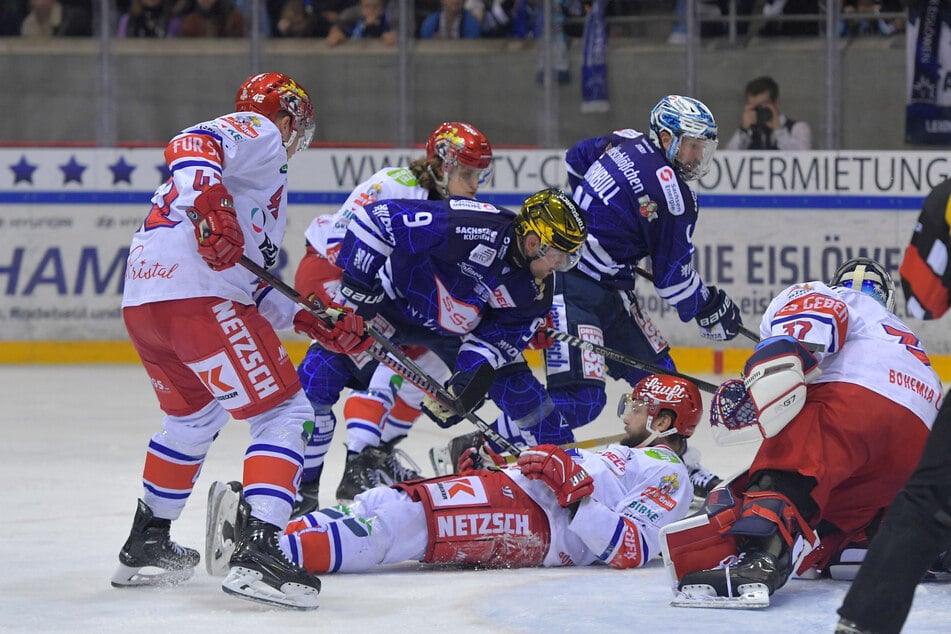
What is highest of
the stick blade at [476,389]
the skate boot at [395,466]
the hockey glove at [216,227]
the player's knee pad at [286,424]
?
the hockey glove at [216,227]

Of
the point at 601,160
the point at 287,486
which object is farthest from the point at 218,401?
the point at 601,160

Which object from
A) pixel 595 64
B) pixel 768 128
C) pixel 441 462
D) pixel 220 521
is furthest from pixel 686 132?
pixel 595 64

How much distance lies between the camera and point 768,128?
8320mm

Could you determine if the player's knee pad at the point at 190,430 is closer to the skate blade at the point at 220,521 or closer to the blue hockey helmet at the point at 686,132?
the skate blade at the point at 220,521

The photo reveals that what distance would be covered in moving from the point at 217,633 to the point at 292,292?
2.82 ft

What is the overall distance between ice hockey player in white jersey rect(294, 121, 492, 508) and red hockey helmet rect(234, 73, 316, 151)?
110cm

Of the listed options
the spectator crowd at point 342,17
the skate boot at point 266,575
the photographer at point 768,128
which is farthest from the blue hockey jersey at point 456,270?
the spectator crowd at point 342,17

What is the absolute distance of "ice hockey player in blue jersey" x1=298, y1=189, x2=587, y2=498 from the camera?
4465mm

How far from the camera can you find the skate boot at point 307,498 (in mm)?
4754

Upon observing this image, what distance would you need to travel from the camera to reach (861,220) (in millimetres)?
7930

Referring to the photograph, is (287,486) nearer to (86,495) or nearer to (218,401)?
(218,401)

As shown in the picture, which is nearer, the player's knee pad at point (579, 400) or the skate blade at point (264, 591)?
the skate blade at point (264, 591)

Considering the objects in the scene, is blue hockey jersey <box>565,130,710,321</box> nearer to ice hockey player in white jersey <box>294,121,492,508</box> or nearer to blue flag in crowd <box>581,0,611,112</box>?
ice hockey player in white jersey <box>294,121,492,508</box>

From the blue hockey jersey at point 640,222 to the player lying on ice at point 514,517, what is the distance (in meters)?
0.98
